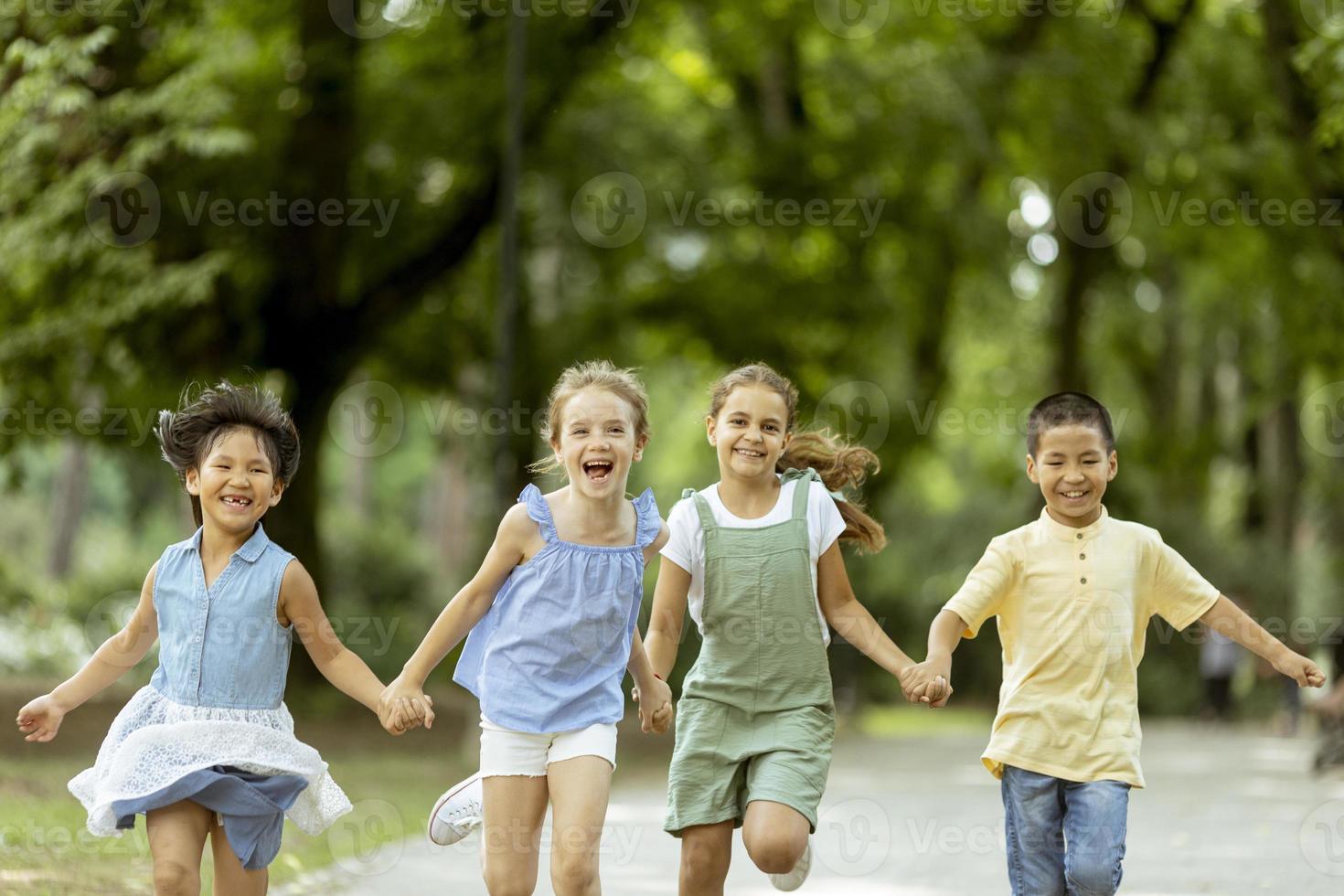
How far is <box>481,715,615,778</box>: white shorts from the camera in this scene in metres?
5.41

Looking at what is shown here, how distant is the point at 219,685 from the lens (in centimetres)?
518

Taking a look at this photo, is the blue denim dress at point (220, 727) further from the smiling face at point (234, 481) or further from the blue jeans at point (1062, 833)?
the blue jeans at point (1062, 833)

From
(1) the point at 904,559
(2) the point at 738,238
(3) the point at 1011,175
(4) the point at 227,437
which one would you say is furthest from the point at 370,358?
(4) the point at 227,437

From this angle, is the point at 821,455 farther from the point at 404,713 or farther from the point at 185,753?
the point at 185,753

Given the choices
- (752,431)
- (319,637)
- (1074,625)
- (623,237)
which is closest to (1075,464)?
(1074,625)

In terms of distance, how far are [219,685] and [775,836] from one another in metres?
1.79

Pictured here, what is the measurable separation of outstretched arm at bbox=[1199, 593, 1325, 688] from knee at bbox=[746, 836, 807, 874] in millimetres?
1551

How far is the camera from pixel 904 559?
28.9 metres

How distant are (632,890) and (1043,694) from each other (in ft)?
10.8

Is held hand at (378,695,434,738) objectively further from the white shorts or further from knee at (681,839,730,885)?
knee at (681,839,730,885)

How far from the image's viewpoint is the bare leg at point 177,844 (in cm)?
496

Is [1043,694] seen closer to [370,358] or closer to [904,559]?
[370,358]

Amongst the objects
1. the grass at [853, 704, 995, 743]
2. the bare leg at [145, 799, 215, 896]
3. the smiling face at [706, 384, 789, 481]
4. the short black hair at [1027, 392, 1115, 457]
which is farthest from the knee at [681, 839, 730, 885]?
the grass at [853, 704, 995, 743]

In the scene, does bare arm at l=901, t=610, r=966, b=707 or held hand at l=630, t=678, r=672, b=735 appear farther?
held hand at l=630, t=678, r=672, b=735
